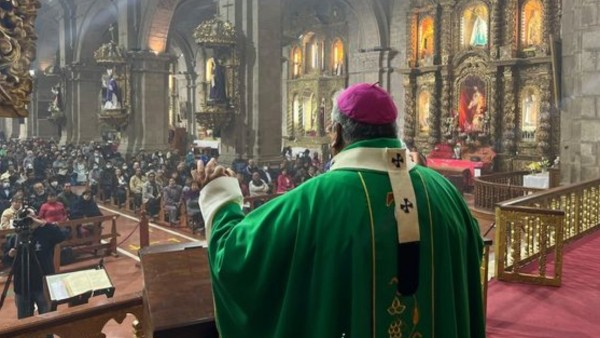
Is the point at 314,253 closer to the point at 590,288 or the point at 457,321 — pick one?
the point at 457,321

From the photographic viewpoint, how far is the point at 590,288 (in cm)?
659

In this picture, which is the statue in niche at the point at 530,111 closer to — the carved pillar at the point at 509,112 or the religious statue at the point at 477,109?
the carved pillar at the point at 509,112

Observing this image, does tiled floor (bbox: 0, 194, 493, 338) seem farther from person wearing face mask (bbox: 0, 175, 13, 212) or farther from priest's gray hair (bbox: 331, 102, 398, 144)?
priest's gray hair (bbox: 331, 102, 398, 144)

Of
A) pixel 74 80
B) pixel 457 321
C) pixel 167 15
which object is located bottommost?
pixel 457 321

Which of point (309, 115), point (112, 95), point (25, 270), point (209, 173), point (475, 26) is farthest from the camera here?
point (309, 115)

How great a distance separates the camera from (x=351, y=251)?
2.16m

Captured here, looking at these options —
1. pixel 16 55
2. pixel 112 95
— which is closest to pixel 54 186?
pixel 112 95

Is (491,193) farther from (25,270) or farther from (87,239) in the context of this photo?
(25,270)

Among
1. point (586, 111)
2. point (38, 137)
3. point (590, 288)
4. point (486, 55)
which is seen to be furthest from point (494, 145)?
point (38, 137)

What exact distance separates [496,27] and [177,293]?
19674 millimetres

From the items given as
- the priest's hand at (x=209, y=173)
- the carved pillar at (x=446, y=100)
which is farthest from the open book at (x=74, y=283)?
the carved pillar at (x=446, y=100)

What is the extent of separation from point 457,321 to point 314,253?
0.71 metres

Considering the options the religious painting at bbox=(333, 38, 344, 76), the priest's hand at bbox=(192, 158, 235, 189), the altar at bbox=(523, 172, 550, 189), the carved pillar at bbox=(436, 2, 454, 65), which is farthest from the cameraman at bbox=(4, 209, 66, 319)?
the religious painting at bbox=(333, 38, 344, 76)

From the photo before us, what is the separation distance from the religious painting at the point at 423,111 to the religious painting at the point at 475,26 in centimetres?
232
